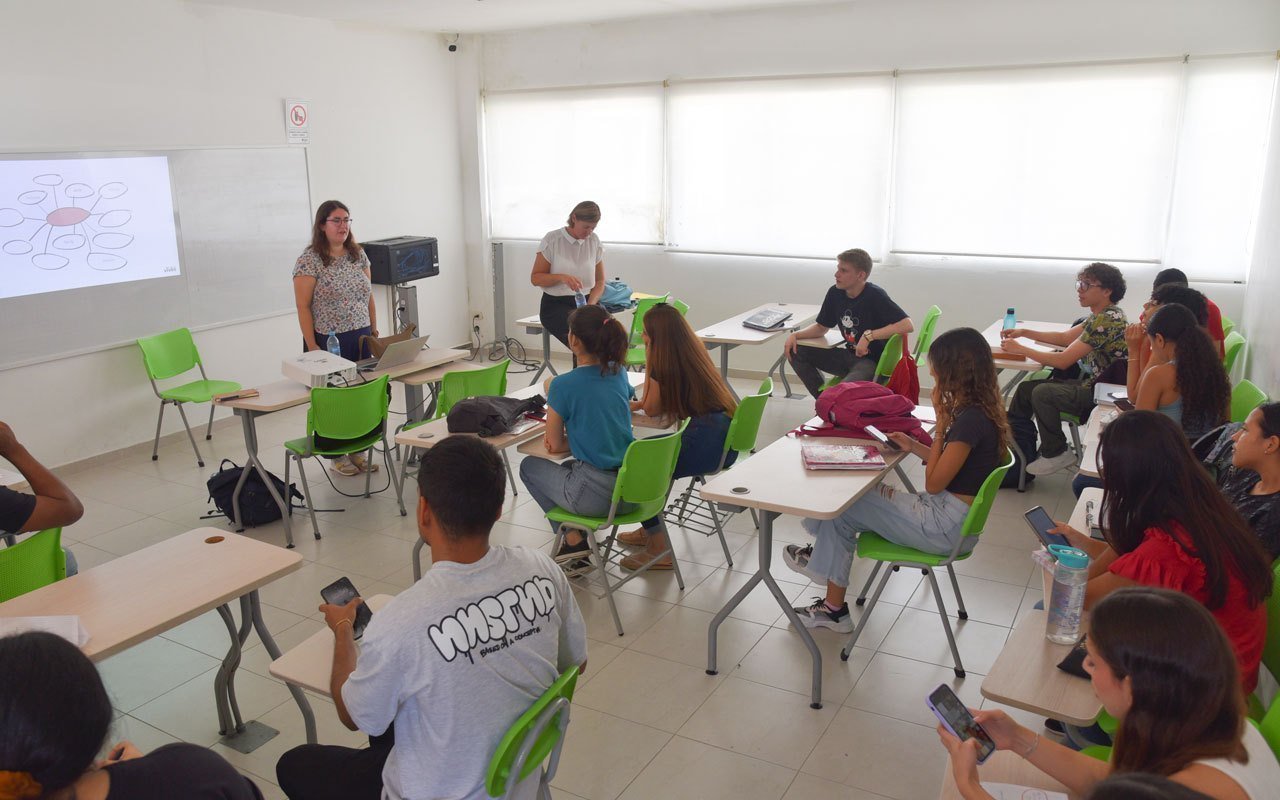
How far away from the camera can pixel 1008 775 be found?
1.98 metres

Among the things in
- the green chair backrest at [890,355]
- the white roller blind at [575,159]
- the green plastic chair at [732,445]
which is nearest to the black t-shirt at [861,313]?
the green chair backrest at [890,355]

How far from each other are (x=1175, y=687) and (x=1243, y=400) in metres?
3.30

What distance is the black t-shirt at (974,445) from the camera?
351 centimetres

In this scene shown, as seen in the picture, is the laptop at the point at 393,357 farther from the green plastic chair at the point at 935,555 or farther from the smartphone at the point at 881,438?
the green plastic chair at the point at 935,555

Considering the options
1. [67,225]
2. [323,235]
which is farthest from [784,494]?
[67,225]

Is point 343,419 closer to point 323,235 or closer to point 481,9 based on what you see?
point 323,235

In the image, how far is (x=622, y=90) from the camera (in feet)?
28.1

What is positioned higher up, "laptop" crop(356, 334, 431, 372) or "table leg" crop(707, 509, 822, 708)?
"laptop" crop(356, 334, 431, 372)

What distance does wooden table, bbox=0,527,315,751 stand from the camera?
95.6 inches

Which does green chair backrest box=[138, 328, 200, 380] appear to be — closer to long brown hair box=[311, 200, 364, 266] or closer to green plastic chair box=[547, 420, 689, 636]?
long brown hair box=[311, 200, 364, 266]

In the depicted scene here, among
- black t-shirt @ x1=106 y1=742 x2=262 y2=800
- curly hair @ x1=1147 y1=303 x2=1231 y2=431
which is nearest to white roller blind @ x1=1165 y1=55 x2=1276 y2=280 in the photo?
curly hair @ x1=1147 y1=303 x2=1231 y2=431

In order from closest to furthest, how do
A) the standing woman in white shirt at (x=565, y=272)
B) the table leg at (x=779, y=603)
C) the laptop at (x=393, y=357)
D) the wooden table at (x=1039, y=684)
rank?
the wooden table at (x=1039, y=684) → the table leg at (x=779, y=603) → the laptop at (x=393, y=357) → the standing woman in white shirt at (x=565, y=272)

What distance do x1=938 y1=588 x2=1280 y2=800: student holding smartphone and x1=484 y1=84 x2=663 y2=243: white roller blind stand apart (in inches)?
288

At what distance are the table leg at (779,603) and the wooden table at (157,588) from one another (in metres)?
1.50
